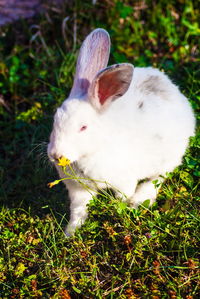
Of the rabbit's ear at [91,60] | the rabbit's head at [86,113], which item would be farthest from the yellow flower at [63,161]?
the rabbit's ear at [91,60]

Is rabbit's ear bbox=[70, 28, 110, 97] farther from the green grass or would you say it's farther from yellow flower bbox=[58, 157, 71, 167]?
the green grass

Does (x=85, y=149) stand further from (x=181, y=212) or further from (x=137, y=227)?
(x=181, y=212)

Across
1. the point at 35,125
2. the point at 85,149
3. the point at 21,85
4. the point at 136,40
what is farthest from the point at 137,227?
the point at 136,40

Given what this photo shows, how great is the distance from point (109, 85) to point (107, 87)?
2 centimetres

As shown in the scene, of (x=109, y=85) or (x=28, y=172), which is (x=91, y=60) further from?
(x=28, y=172)

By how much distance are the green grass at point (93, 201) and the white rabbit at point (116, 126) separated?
0.18 meters

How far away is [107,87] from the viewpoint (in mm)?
2660

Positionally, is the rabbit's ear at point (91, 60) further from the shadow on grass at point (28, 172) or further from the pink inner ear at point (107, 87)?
the shadow on grass at point (28, 172)

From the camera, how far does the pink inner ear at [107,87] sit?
2.60 m

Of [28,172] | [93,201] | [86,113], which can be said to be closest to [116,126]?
[86,113]

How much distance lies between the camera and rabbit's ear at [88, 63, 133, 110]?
99.8 inches

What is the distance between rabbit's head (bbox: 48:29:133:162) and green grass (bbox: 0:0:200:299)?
1.78ft

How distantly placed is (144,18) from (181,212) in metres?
3.05

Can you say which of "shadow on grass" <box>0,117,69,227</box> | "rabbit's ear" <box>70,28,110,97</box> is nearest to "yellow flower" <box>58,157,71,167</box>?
"rabbit's ear" <box>70,28,110,97</box>
